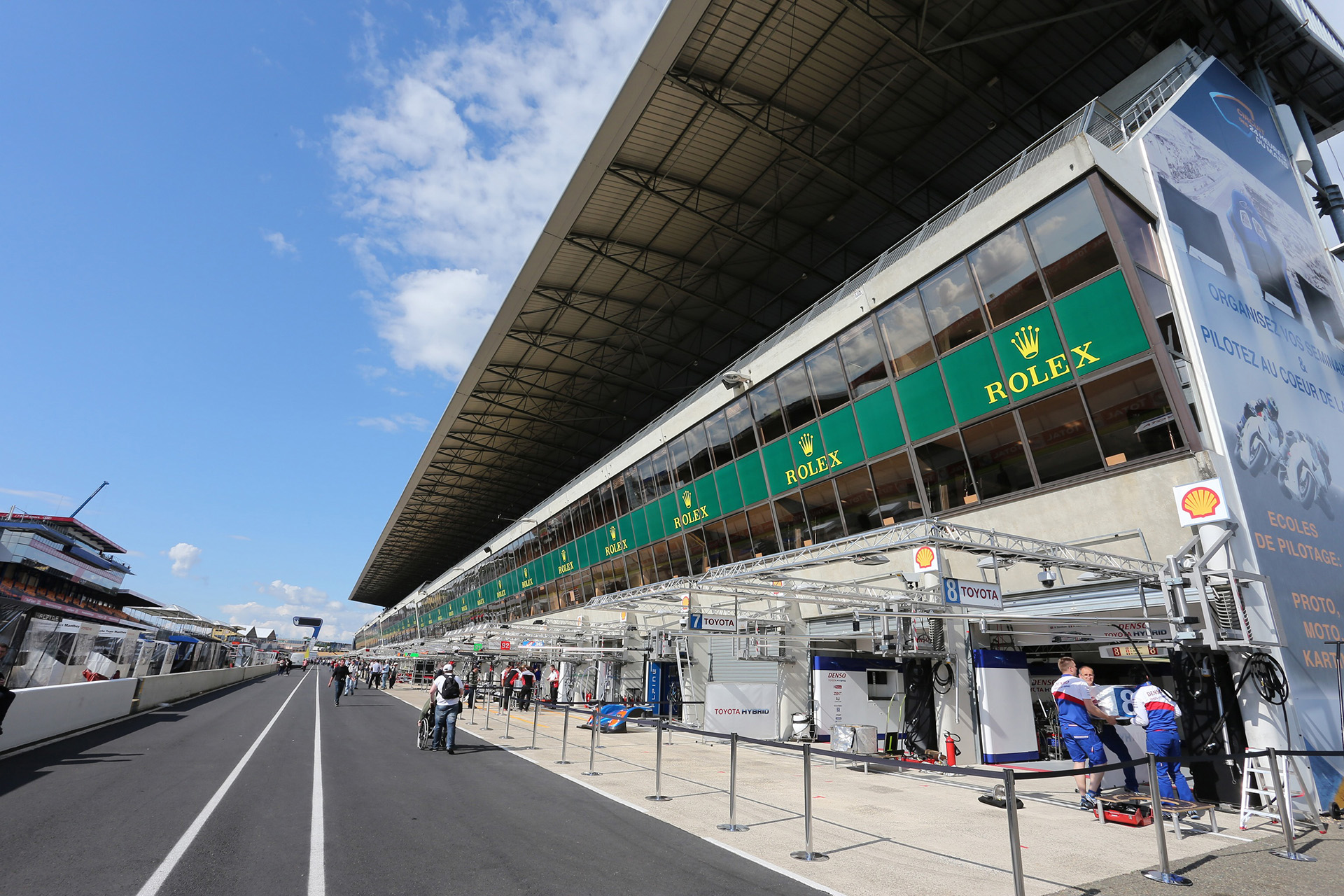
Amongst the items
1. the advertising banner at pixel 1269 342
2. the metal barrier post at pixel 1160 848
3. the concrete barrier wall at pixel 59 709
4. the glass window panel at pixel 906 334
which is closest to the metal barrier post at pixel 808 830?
the metal barrier post at pixel 1160 848

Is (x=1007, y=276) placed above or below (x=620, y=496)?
above

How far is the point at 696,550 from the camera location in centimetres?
2700

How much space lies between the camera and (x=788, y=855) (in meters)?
6.71

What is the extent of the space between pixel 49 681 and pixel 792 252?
28.9 metres

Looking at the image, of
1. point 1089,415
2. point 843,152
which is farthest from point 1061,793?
point 843,152

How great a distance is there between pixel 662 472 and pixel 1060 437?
17431 mm

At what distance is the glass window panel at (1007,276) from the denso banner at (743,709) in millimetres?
11731

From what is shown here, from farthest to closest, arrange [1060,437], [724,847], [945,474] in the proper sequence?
[945,474]
[1060,437]
[724,847]

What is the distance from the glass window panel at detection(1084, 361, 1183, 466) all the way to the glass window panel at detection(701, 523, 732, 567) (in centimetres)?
1391

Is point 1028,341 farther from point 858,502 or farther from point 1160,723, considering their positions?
point 1160,723

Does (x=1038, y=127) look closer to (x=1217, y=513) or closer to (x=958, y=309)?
(x=958, y=309)

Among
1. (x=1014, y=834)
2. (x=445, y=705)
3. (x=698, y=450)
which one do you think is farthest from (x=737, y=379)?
(x=1014, y=834)

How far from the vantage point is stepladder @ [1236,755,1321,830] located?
8.91 m

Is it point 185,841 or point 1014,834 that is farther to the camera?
point 185,841
